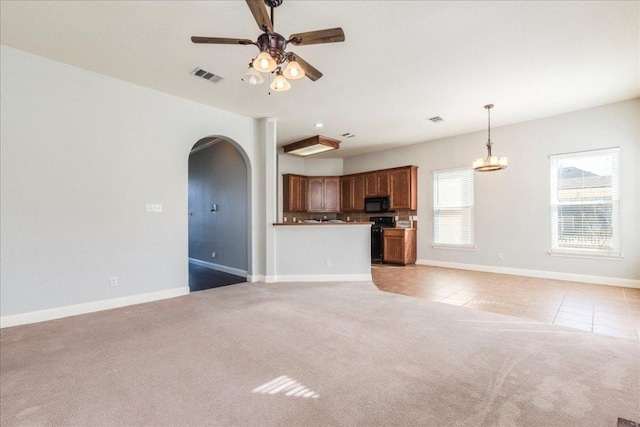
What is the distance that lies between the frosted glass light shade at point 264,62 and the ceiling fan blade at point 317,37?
0.71 ft

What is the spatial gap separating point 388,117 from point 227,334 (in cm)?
442

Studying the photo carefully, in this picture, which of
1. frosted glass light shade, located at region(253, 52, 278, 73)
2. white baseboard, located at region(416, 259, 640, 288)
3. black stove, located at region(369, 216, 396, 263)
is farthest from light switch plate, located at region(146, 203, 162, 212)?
white baseboard, located at region(416, 259, 640, 288)

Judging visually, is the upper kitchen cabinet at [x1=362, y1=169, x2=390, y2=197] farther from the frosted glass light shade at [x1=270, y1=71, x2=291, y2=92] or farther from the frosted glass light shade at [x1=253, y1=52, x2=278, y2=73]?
the frosted glass light shade at [x1=253, y1=52, x2=278, y2=73]

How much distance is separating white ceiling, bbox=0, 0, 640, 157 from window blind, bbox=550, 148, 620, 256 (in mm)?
964

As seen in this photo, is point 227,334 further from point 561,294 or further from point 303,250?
point 561,294

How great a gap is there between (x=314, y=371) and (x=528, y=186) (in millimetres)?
5582

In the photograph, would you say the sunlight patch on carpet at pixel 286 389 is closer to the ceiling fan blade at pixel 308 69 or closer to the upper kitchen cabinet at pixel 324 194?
the ceiling fan blade at pixel 308 69

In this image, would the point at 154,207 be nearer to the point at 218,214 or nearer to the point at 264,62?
the point at 218,214

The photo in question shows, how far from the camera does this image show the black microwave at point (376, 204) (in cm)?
752

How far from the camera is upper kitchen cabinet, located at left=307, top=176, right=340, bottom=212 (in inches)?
332

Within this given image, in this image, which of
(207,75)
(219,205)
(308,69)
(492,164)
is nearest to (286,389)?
(308,69)

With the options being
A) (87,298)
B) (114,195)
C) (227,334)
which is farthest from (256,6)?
(87,298)

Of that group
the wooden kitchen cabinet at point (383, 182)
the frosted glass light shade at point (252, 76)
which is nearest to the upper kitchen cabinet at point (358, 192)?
the wooden kitchen cabinet at point (383, 182)

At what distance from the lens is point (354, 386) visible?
1944 millimetres
